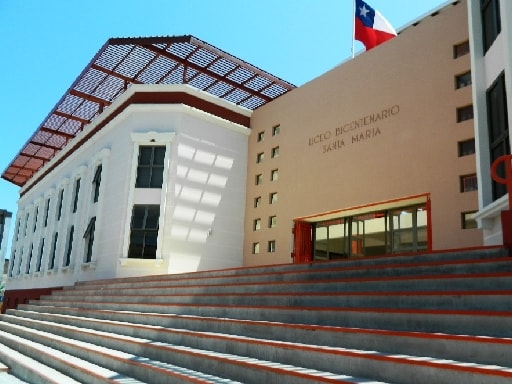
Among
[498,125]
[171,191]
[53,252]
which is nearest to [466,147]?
[498,125]

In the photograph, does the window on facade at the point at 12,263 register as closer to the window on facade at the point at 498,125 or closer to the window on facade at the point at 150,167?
Answer: the window on facade at the point at 150,167

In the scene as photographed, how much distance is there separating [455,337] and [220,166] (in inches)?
596

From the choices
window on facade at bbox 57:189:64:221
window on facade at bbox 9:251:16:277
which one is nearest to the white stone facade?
window on facade at bbox 57:189:64:221

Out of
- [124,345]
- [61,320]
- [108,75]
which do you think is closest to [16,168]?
[108,75]

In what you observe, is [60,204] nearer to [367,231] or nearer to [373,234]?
[367,231]

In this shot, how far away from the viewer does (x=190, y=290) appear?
9.76 metres

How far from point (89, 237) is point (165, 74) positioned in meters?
7.65

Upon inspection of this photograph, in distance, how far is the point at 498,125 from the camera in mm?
8422

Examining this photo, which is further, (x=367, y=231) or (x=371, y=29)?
(x=371, y=29)

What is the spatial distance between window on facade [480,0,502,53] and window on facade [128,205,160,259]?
11.9 meters

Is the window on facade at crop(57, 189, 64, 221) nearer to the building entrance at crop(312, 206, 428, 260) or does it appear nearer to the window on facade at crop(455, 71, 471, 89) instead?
the building entrance at crop(312, 206, 428, 260)

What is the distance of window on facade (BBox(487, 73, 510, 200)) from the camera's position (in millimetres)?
8125

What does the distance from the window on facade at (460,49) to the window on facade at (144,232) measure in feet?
35.9

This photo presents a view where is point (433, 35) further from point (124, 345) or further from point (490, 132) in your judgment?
point (124, 345)
